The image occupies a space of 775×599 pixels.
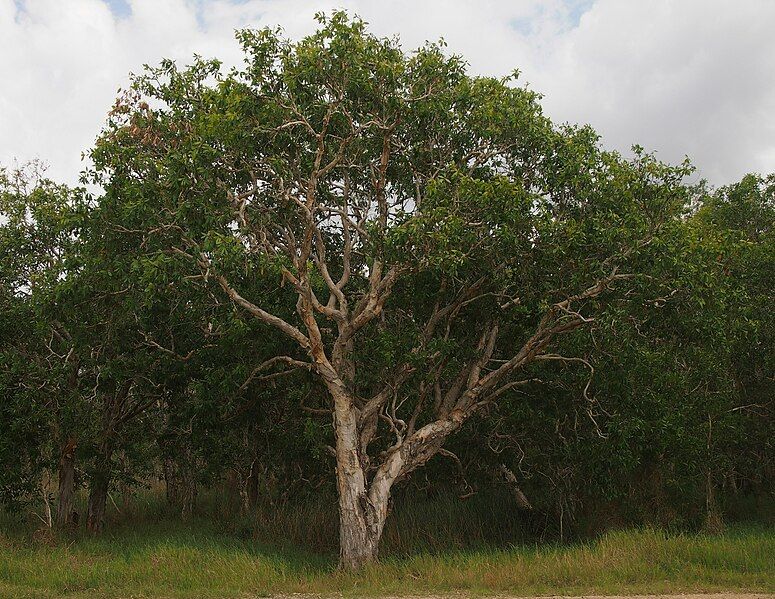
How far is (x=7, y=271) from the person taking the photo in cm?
1666

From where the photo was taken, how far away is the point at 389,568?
1286 cm

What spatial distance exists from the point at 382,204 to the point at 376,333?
273cm

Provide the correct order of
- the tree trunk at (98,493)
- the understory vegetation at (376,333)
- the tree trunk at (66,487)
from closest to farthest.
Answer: the understory vegetation at (376,333) → the tree trunk at (66,487) → the tree trunk at (98,493)

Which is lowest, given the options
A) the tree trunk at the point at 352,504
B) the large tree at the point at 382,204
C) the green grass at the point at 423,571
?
the green grass at the point at 423,571

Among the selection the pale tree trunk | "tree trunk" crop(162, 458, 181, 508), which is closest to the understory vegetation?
the pale tree trunk

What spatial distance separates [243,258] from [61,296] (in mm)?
3427

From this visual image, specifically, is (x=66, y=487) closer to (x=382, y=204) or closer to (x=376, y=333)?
(x=376, y=333)

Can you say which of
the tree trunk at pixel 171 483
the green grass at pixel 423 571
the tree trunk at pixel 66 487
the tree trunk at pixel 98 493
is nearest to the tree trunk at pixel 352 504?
the green grass at pixel 423 571

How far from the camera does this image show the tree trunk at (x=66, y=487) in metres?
17.9

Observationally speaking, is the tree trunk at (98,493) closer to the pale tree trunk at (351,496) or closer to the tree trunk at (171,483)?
the tree trunk at (171,483)

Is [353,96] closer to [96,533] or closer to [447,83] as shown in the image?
[447,83]

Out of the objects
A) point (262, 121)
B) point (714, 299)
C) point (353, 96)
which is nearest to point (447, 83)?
point (353, 96)

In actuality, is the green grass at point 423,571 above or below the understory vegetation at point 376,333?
below

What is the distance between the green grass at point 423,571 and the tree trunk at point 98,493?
3890 millimetres
